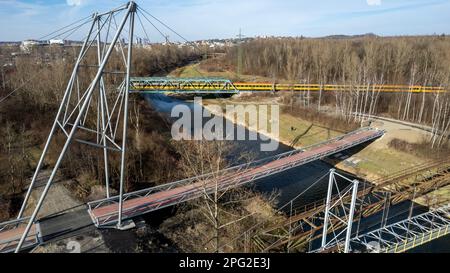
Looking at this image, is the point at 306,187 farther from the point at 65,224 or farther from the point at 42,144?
the point at 42,144

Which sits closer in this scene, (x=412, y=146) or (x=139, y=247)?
(x=139, y=247)

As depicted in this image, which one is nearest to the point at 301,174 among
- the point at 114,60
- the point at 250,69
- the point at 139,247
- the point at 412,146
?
the point at 412,146

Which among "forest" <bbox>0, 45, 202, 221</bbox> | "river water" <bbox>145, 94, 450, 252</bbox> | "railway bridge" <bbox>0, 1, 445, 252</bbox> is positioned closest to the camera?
→ "railway bridge" <bbox>0, 1, 445, 252</bbox>

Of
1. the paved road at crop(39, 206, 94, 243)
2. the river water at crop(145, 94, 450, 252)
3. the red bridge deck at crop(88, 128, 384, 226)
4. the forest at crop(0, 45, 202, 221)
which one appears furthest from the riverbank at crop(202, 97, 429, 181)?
the paved road at crop(39, 206, 94, 243)

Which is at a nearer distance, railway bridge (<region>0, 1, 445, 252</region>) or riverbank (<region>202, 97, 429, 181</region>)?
railway bridge (<region>0, 1, 445, 252</region>)

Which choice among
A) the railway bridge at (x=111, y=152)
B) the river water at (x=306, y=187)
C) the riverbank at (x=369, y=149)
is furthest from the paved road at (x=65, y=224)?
the riverbank at (x=369, y=149)

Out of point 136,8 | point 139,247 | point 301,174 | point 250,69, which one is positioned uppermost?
point 136,8

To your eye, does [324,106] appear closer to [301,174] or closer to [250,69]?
[301,174]

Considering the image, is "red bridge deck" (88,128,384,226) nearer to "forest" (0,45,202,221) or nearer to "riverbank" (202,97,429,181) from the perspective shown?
"riverbank" (202,97,429,181)

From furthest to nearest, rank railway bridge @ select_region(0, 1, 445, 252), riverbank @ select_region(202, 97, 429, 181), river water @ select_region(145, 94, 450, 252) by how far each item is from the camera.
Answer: riverbank @ select_region(202, 97, 429, 181), river water @ select_region(145, 94, 450, 252), railway bridge @ select_region(0, 1, 445, 252)

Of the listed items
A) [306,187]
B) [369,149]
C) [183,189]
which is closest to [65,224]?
[183,189]
